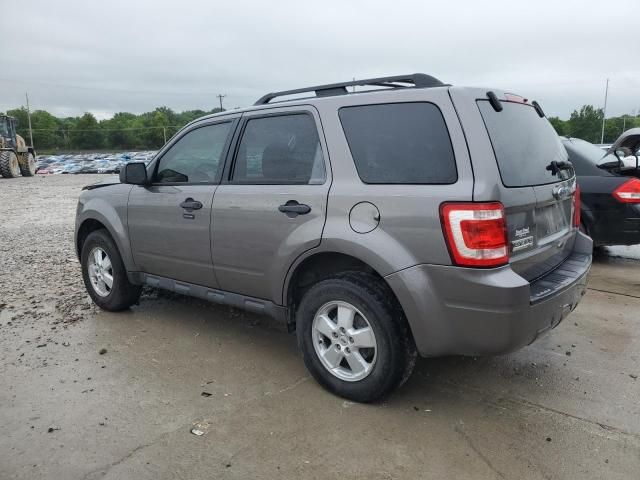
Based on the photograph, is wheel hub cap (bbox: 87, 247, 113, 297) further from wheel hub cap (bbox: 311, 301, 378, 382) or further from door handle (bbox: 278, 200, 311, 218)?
wheel hub cap (bbox: 311, 301, 378, 382)

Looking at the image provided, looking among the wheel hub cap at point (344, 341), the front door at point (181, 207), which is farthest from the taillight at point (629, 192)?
the front door at point (181, 207)

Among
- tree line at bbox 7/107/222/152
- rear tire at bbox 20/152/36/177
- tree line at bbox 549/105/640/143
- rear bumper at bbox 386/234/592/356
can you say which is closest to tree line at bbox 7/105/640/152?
tree line at bbox 7/107/222/152

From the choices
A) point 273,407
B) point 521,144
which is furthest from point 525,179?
point 273,407

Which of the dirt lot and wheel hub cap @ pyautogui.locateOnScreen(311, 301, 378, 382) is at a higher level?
wheel hub cap @ pyautogui.locateOnScreen(311, 301, 378, 382)

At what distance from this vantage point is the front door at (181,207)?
403cm

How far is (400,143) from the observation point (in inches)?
120

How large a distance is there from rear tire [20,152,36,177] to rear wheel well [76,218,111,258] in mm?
28557

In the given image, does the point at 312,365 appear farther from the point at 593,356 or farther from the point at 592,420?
the point at 593,356

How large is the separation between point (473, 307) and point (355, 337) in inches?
29.6

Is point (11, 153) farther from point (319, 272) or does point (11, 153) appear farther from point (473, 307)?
point (473, 307)

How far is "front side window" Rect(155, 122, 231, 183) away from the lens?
4070 mm

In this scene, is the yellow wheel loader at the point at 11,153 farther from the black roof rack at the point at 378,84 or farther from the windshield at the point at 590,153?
the black roof rack at the point at 378,84

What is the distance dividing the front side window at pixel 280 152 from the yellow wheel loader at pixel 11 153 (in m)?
27.7

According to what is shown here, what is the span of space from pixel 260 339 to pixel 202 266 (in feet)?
2.62
